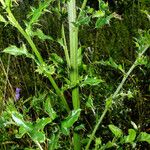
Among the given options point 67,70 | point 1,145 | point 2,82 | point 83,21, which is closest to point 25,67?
point 2,82

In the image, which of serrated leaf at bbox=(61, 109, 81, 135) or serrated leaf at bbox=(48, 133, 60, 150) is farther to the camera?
serrated leaf at bbox=(48, 133, 60, 150)

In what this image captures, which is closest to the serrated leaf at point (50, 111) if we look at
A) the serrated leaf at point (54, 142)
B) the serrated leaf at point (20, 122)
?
the serrated leaf at point (54, 142)

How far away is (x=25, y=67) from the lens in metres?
2.85

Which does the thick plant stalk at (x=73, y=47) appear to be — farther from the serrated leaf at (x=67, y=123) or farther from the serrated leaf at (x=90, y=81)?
the serrated leaf at (x=67, y=123)

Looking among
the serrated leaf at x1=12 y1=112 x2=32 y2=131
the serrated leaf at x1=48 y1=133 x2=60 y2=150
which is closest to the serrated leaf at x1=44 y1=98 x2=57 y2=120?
the serrated leaf at x1=48 y1=133 x2=60 y2=150

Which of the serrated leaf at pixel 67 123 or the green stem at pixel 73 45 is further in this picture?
the green stem at pixel 73 45

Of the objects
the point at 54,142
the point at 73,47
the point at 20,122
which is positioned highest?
the point at 73,47

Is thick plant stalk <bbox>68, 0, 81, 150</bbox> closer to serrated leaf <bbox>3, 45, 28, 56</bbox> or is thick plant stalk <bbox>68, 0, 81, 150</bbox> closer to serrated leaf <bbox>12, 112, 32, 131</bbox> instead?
serrated leaf <bbox>3, 45, 28, 56</bbox>

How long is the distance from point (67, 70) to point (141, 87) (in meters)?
1.11

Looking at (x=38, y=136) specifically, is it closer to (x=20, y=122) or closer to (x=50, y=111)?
(x=20, y=122)

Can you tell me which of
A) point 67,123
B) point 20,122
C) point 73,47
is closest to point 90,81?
point 73,47

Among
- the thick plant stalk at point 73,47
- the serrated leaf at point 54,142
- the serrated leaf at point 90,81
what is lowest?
the serrated leaf at point 54,142

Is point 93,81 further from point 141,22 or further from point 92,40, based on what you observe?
point 141,22

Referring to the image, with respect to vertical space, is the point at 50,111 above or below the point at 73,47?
below
